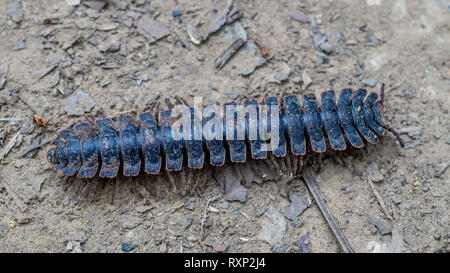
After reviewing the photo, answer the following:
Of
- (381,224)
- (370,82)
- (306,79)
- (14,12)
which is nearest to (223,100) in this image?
(306,79)

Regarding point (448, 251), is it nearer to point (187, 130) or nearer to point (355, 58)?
point (355, 58)

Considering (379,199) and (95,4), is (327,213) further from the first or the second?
(95,4)

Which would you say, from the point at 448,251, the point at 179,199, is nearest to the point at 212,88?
the point at 179,199

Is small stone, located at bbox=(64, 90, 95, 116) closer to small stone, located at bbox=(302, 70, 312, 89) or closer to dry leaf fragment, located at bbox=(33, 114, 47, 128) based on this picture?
dry leaf fragment, located at bbox=(33, 114, 47, 128)

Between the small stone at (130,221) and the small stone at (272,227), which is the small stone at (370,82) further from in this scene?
the small stone at (130,221)

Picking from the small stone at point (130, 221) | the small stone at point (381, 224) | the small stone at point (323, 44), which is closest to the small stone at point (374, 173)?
the small stone at point (381, 224)

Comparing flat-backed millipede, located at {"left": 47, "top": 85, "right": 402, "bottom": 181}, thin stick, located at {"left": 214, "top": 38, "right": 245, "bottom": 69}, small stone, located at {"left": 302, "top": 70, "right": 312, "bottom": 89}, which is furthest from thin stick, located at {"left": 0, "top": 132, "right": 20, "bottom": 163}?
small stone, located at {"left": 302, "top": 70, "right": 312, "bottom": 89}
